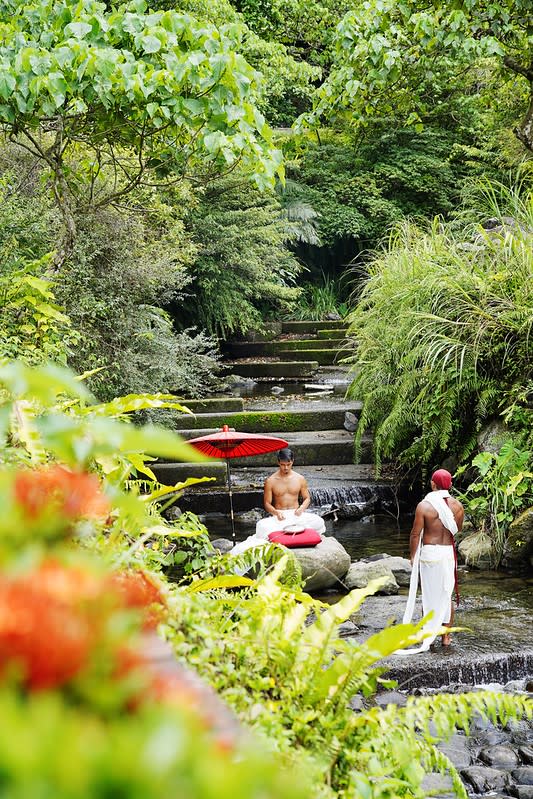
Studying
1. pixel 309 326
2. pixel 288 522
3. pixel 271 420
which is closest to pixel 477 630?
pixel 288 522

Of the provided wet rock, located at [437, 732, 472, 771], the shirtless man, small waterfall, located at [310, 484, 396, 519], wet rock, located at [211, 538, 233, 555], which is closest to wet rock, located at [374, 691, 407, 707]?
wet rock, located at [437, 732, 472, 771]

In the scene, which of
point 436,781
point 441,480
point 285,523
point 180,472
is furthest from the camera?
point 180,472

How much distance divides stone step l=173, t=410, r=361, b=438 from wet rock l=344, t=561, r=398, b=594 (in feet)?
18.3

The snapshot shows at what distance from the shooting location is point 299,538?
9.30m

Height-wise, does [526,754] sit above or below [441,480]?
below

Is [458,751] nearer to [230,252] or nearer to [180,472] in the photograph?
[180,472]

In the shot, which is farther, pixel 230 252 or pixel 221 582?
pixel 230 252

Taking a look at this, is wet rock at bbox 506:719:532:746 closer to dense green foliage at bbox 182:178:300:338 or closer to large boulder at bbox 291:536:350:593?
→ large boulder at bbox 291:536:350:593

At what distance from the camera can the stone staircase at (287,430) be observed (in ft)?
43.3

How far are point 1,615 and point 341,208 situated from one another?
89.4 feet

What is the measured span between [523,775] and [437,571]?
88.2 inches

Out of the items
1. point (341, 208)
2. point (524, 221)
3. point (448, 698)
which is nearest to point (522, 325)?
point (524, 221)

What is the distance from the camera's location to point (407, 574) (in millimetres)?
9641

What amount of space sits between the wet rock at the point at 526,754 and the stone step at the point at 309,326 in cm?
1920
